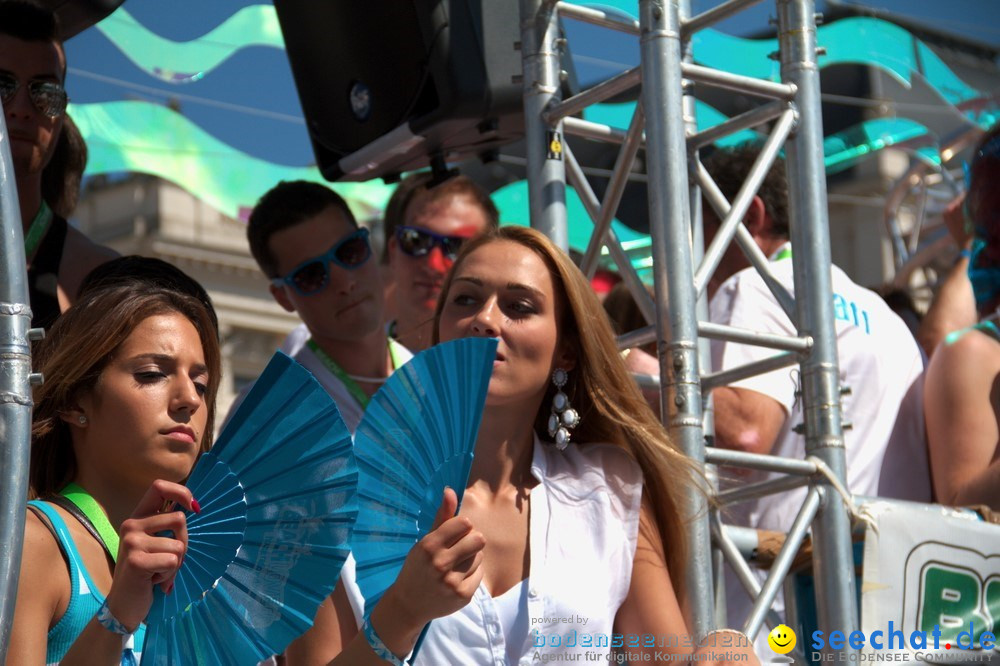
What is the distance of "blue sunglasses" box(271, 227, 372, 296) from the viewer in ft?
13.2

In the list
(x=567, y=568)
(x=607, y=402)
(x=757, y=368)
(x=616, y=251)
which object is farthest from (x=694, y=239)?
(x=567, y=568)

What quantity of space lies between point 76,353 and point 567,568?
0.96 metres

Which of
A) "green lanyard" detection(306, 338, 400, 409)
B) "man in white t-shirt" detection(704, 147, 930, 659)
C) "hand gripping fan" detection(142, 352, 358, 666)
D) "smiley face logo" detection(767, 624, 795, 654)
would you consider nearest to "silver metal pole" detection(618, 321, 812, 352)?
"man in white t-shirt" detection(704, 147, 930, 659)

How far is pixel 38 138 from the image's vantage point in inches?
136

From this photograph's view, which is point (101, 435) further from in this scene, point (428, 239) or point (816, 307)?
point (428, 239)

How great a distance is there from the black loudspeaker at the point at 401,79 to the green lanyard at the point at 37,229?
0.92 metres

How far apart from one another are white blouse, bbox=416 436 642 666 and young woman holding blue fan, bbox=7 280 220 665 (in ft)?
1.90

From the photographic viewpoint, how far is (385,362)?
4.11m

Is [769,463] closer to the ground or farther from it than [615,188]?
closer to the ground

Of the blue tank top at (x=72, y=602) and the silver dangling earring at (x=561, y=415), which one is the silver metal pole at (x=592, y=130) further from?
the blue tank top at (x=72, y=602)

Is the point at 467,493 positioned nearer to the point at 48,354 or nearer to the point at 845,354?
the point at 48,354

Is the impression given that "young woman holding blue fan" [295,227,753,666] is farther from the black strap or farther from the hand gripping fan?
the black strap

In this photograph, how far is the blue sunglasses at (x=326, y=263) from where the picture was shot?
13.2 feet

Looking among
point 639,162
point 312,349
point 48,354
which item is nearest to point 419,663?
point 48,354
